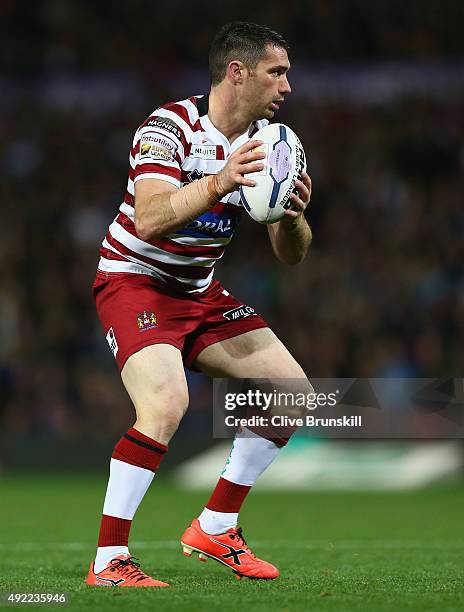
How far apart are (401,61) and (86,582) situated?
12495mm

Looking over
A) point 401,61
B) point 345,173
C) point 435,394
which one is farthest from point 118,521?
point 401,61

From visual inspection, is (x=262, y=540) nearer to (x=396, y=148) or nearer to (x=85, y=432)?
(x=85, y=432)

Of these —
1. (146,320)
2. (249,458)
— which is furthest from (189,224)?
(249,458)

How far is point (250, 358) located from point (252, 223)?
9.49 meters

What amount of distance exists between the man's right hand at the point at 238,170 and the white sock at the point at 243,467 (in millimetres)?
1451

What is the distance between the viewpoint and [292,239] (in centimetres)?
592

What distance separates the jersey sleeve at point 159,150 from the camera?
5.35m

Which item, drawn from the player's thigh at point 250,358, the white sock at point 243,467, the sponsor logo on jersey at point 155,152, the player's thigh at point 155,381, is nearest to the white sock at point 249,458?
the white sock at point 243,467

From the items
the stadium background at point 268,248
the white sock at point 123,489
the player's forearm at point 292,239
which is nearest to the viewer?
the white sock at point 123,489

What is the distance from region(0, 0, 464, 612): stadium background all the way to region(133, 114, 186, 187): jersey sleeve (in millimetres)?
3155

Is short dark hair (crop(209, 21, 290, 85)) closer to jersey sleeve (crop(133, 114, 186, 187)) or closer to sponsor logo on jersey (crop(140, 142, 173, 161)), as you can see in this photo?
jersey sleeve (crop(133, 114, 186, 187))

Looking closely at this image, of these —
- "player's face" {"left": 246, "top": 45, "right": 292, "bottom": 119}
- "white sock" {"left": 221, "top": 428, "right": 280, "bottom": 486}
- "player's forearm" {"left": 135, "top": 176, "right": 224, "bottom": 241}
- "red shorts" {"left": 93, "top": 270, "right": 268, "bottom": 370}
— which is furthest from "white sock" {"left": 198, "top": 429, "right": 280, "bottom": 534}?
"player's face" {"left": 246, "top": 45, "right": 292, "bottom": 119}

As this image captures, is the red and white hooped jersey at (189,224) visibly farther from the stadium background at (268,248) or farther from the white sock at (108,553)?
the stadium background at (268,248)

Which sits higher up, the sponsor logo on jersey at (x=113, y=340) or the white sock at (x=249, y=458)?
the sponsor logo on jersey at (x=113, y=340)
